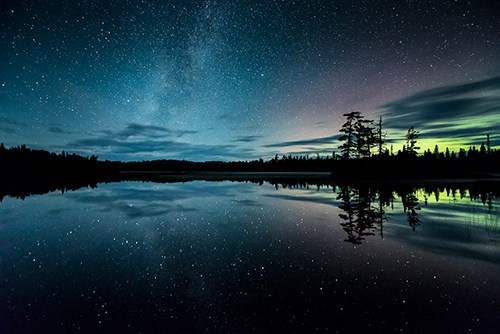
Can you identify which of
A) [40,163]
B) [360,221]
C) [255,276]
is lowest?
[255,276]

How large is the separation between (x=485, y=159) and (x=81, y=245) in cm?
11752

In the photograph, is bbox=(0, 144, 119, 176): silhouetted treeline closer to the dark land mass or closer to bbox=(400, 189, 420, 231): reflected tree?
the dark land mass

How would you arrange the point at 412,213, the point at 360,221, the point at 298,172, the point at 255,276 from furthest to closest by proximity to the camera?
the point at 298,172 < the point at 412,213 < the point at 360,221 < the point at 255,276

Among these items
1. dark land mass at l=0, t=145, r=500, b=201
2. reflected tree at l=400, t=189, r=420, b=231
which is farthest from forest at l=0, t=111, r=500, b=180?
reflected tree at l=400, t=189, r=420, b=231

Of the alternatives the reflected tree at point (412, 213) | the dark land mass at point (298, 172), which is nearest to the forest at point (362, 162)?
the dark land mass at point (298, 172)

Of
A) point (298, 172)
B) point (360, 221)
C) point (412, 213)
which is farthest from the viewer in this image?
point (298, 172)

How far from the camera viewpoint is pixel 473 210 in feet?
48.6

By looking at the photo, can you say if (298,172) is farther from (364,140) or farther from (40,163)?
(40,163)

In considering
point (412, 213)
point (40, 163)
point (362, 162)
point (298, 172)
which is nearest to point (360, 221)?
point (412, 213)

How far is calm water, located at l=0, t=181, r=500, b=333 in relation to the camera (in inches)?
188

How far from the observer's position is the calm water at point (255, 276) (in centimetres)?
478

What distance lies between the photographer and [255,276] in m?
6.79

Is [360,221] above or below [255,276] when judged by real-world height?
above

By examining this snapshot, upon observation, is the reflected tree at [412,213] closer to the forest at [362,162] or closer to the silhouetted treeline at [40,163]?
the forest at [362,162]
